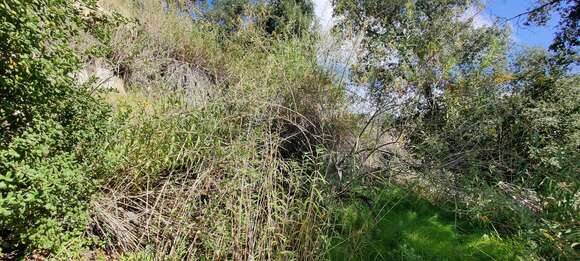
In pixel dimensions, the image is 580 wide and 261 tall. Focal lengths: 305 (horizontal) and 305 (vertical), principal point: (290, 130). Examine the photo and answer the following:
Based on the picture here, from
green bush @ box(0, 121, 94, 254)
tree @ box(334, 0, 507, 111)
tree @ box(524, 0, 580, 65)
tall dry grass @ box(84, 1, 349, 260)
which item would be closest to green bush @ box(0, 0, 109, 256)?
green bush @ box(0, 121, 94, 254)

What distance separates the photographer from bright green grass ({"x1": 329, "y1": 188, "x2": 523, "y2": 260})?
215cm

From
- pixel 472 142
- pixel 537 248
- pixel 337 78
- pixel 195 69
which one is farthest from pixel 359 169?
pixel 195 69

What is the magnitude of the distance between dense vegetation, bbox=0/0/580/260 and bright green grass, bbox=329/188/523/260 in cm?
2

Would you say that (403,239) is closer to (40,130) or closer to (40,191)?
(40,191)

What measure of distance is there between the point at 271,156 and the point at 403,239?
1.31 m

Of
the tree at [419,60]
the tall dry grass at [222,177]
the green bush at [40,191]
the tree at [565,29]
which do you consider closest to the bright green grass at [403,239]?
the tall dry grass at [222,177]

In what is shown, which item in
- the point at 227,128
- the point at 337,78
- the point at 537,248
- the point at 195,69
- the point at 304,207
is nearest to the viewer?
the point at 537,248

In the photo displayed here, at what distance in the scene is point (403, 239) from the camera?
8.16ft

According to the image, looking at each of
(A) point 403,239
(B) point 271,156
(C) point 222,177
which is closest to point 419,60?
(A) point 403,239

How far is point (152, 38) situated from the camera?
169 inches

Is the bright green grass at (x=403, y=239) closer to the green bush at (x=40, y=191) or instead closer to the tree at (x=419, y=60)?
the tree at (x=419, y=60)

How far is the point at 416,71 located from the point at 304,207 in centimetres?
203

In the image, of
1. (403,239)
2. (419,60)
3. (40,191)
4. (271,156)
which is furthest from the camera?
(419,60)

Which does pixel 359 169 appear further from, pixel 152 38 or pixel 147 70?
pixel 152 38
